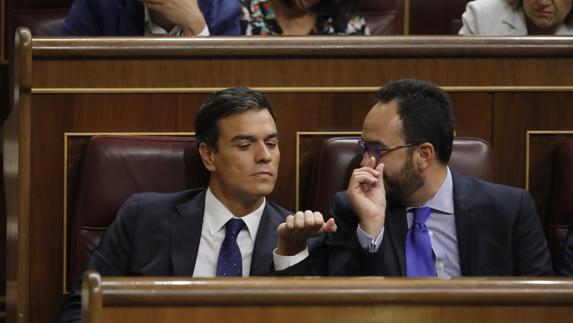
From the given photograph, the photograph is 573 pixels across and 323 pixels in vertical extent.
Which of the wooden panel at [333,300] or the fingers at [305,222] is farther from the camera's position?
the fingers at [305,222]

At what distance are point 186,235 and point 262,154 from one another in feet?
0.42

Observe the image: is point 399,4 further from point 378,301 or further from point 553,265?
point 378,301

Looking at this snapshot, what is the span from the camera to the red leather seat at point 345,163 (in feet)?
4.39

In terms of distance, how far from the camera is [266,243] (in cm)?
129

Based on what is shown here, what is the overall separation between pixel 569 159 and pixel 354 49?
0.29 metres

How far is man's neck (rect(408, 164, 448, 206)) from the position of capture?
1311mm

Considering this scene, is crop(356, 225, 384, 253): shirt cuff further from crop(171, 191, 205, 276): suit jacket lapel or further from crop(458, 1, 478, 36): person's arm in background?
crop(458, 1, 478, 36): person's arm in background

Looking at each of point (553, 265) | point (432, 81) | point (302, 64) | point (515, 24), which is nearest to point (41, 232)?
point (302, 64)

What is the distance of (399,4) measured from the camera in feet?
6.59

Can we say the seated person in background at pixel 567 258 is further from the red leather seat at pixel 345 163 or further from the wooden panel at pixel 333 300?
the wooden panel at pixel 333 300

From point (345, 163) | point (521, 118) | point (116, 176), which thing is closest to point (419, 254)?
point (345, 163)

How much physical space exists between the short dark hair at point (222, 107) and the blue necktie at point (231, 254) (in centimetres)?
9

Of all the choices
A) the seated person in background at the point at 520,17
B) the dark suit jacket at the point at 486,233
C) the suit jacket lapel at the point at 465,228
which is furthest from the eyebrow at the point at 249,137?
the seated person in background at the point at 520,17

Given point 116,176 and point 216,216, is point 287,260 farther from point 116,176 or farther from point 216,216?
point 116,176
